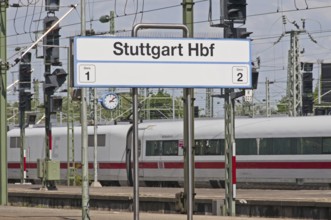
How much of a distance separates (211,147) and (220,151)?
0.74 m

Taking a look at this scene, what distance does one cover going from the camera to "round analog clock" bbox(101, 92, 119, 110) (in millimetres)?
57719

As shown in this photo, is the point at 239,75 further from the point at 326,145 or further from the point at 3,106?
the point at 326,145

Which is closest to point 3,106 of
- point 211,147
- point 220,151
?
point 220,151

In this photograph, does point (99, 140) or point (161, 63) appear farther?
point (99, 140)

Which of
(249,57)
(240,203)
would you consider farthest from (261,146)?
(249,57)

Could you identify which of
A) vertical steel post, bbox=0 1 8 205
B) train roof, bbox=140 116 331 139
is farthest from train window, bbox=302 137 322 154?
vertical steel post, bbox=0 1 8 205

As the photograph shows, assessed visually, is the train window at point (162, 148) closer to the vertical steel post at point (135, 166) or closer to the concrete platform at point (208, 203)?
the concrete platform at point (208, 203)

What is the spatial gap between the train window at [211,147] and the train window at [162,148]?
1.68 meters

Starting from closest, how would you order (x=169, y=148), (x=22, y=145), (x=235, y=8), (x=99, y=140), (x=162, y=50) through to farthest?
(x=162, y=50), (x=235, y=8), (x=169, y=148), (x=22, y=145), (x=99, y=140)

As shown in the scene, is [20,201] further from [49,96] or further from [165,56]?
[165,56]

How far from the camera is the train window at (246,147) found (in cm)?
4394

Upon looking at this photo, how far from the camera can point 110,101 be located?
191 ft

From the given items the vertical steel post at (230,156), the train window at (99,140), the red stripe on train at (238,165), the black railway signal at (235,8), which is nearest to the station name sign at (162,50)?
the black railway signal at (235,8)

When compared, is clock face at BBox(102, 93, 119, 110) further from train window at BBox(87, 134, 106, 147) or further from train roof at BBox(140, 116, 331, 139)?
train roof at BBox(140, 116, 331, 139)
